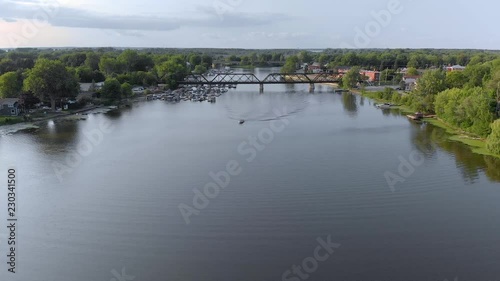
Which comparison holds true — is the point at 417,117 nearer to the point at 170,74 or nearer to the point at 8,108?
the point at 8,108

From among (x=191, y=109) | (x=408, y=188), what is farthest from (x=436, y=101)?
(x=191, y=109)

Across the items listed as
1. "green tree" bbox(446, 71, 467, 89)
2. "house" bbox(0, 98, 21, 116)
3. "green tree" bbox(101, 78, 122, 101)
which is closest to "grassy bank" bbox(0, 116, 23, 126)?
"house" bbox(0, 98, 21, 116)

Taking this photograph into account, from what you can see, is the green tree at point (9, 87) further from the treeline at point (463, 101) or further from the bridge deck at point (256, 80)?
the treeline at point (463, 101)

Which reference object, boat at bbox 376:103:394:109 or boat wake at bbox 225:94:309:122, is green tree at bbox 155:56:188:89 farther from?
boat at bbox 376:103:394:109

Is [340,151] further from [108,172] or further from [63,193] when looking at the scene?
[63,193]

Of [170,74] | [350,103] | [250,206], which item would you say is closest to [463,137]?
[250,206]

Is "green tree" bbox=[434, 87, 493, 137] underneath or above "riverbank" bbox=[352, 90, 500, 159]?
above
